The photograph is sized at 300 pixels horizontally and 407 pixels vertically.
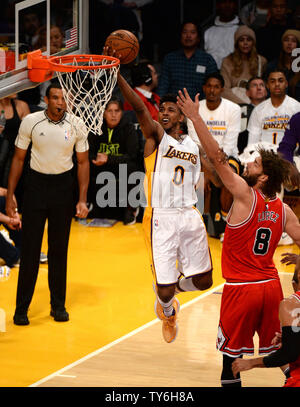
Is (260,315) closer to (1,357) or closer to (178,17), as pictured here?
(1,357)

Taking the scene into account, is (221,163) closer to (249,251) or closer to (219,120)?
(249,251)

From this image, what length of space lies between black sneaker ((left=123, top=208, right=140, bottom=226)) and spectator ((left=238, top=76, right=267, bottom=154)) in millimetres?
1897

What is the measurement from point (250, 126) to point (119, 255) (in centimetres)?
274

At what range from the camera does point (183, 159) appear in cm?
711

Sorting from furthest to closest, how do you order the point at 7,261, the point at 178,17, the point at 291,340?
1. the point at 178,17
2. the point at 7,261
3. the point at 291,340

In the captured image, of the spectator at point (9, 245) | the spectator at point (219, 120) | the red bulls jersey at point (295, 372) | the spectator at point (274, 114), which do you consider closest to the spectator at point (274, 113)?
the spectator at point (274, 114)

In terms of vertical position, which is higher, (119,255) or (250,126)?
(250,126)

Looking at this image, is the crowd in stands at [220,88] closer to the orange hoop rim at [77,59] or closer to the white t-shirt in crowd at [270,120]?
the white t-shirt in crowd at [270,120]

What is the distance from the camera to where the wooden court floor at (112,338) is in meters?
6.40

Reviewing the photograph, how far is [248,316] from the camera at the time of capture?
542cm

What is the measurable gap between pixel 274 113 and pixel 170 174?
447 cm

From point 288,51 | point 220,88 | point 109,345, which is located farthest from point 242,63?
point 109,345

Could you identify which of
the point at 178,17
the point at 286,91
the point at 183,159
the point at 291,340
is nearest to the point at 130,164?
the point at 286,91

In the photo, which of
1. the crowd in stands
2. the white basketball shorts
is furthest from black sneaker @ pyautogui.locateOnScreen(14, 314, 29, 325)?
the crowd in stands
